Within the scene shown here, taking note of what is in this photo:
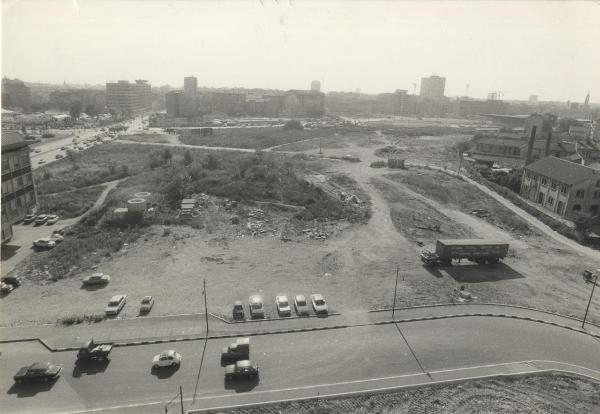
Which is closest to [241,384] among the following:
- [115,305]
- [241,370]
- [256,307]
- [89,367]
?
[241,370]

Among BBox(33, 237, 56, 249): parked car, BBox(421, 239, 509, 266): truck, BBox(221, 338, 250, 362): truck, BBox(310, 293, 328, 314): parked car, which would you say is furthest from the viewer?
BBox(33, 237, 56, 249): parked car

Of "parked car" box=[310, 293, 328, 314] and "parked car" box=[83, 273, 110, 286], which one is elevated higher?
"parked car" box=[310, 293, 328, 314]

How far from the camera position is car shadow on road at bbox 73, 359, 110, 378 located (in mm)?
22891

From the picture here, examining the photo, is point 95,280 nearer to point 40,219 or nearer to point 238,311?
point 238,311

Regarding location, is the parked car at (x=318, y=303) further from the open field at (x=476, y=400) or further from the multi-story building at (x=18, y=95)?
the multi-story building at (x=18, y=95)

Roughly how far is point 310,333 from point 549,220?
4151cm

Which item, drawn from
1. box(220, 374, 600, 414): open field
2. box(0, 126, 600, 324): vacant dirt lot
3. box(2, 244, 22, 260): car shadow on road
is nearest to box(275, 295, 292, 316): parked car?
box(0, 126, 600, 324): vacant dirt lot

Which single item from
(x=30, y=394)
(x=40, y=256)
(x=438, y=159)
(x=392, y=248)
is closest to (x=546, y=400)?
(x=392, y=248)

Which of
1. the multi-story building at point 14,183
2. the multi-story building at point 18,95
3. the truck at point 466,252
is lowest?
the truck at point 466,252

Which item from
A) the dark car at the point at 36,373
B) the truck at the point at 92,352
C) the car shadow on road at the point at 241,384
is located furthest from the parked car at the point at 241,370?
the dark car at the point at 36,373

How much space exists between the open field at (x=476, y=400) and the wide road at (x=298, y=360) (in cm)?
113

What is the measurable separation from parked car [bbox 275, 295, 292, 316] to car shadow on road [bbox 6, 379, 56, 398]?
45.7ft

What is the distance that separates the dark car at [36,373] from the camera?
859 inches

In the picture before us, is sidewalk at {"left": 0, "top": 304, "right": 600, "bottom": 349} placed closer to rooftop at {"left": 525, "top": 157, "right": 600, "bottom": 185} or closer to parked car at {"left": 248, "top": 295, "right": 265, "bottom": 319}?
parked car at {"left": 248, "top": 295, "right": 265, "bottom": 319}
